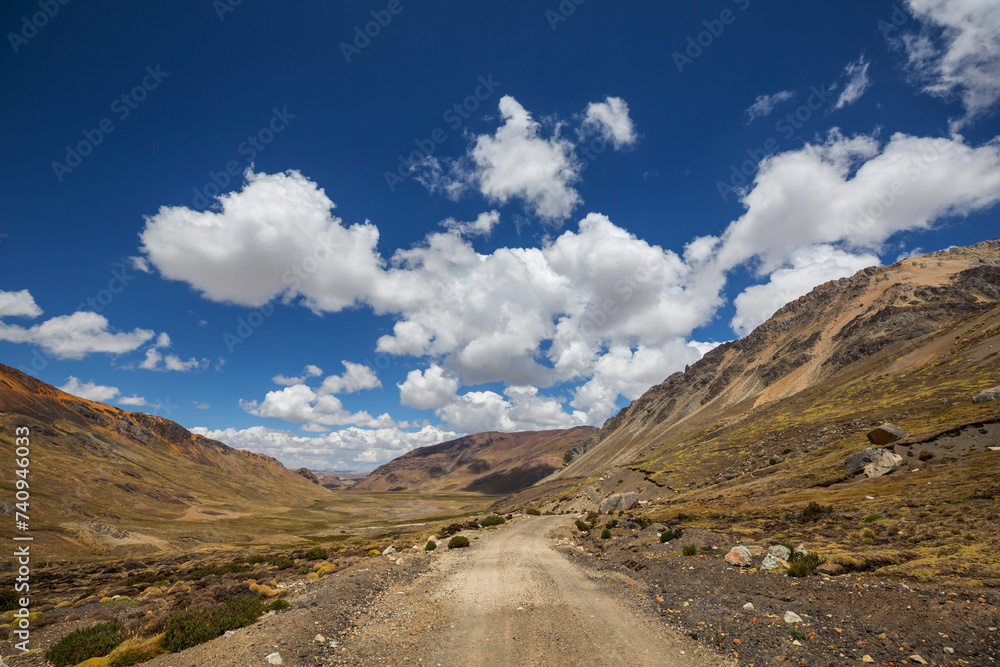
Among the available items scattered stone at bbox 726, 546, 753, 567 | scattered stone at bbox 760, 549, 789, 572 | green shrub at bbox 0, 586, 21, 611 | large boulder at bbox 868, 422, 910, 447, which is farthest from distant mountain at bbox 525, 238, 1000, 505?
green shrub at bbox 0, 586, 21, 611

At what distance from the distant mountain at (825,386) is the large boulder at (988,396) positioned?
123cm

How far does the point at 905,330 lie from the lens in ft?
344

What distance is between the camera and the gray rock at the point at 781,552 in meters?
16.5

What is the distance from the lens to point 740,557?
16.8 m

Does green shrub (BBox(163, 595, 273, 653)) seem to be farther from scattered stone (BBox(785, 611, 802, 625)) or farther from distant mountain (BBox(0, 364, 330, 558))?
distant mountain (BBox(0, 364, 330, 558))

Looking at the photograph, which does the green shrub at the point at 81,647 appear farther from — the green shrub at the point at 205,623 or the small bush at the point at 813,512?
the small bush at the point at 813,512

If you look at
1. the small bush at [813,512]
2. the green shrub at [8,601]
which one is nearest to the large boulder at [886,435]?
the small bush at [813,512]

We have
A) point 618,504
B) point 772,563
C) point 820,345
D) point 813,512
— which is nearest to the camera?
point 772,563

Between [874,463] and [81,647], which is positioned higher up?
[81,647]

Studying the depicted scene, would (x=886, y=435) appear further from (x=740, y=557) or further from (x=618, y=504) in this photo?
(x=740, y=557)

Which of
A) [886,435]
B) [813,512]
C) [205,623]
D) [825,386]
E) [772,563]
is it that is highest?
[825,386]

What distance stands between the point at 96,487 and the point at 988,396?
191m

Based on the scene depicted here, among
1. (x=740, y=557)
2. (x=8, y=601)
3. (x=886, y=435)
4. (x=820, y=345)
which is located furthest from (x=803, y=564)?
(x=820, y=345)

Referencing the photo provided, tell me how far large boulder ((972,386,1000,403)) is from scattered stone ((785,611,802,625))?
5113 centimetres
